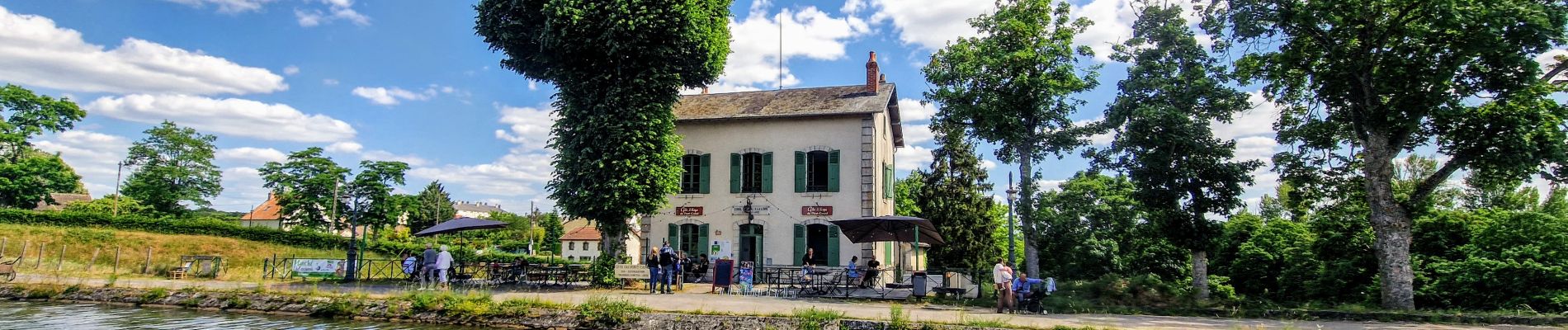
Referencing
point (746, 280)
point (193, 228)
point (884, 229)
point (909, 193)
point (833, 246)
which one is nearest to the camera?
point (884, 229)

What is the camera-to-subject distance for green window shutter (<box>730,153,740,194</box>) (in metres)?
21.6

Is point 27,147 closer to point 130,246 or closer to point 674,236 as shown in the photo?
point 130,246

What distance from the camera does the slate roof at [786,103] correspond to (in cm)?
2122

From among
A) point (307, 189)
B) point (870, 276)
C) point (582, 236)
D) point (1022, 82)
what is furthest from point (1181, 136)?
point (582, 236)

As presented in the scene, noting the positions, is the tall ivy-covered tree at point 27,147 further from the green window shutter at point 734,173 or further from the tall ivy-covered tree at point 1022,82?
the tall ivy-covered tree at point 1022,82

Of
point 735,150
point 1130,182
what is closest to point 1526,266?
point 1130,182

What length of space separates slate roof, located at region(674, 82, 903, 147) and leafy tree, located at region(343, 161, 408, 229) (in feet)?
88.2

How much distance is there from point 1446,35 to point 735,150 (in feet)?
50.1

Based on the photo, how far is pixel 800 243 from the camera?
68.6 ft

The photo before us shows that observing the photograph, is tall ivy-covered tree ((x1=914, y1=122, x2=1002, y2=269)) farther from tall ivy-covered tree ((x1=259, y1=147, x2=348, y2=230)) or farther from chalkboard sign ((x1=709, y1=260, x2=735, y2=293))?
tall ivy-covered tree ((x1=259, y1=147, x2=348, y2=230))

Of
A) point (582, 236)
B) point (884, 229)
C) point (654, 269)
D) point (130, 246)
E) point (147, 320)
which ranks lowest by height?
point (147, 320)

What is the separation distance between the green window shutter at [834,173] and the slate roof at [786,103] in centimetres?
118

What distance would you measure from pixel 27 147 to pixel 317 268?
35009 mm

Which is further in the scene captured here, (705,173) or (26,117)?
(26,117)
